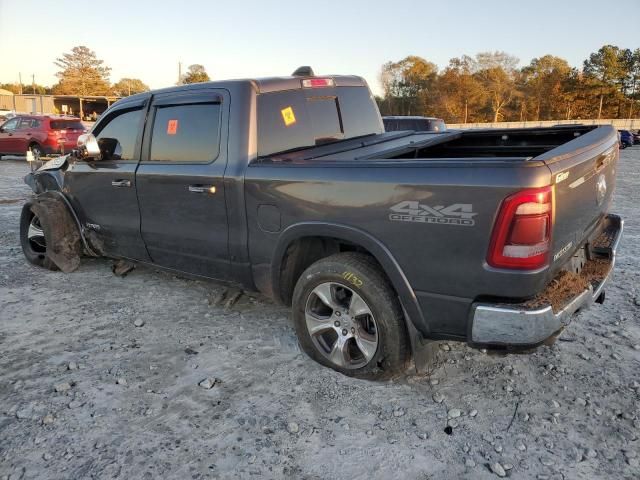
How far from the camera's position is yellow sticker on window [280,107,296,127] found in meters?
3.51

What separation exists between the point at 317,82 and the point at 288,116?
54 centimetres

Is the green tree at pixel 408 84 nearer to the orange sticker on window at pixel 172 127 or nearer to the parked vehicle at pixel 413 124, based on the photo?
the parked vehicle at pixel 413 124

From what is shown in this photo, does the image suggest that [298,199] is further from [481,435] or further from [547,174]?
[481,435]

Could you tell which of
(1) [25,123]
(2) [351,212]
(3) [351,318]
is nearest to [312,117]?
(2) [351,212]

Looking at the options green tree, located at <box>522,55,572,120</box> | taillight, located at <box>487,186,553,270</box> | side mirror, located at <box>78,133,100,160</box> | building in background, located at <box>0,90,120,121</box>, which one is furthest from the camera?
green tree, located at <box>522,55,572,120</box>

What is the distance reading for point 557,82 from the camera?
68438 millimetres

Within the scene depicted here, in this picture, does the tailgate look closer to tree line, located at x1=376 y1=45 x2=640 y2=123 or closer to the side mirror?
the side mirror

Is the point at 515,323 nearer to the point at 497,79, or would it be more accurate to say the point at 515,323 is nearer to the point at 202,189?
the point at 202,189

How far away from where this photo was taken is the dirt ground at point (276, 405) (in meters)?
2.35

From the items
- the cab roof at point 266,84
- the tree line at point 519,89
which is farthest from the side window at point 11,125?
the tree line at point 519,89

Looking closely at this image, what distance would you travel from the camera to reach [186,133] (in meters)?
3.73

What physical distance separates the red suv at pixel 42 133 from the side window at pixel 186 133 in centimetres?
1366

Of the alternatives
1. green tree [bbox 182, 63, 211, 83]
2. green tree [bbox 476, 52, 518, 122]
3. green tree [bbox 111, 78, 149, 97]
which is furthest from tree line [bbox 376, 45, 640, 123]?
green tree [bbox 111, 78, 149, 97]

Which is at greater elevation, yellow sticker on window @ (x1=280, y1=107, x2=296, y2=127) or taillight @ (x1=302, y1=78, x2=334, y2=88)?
taillight @ (x1=302, y1=78, x2=334, y2=88)
